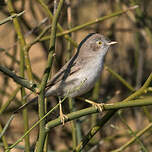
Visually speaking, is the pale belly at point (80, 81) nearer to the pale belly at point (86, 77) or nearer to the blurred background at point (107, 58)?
the pale belly at point (86, 77)

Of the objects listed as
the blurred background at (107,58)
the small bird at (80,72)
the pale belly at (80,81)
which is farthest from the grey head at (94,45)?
the blurred background at (107,58)

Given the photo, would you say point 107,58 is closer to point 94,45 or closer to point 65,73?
point 94,45

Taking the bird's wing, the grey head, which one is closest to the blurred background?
the grey head

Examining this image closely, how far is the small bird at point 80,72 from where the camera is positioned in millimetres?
2994

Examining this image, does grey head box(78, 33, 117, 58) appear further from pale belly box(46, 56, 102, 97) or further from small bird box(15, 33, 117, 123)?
pale belly box(46, 56, 102, 97)

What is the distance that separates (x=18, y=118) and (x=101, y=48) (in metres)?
2.19

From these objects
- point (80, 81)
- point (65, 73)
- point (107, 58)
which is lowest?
point (80, 81)

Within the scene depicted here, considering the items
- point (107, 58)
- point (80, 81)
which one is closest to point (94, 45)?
point (80, 81)

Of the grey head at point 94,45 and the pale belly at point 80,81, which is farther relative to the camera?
the grey head at point 94,45

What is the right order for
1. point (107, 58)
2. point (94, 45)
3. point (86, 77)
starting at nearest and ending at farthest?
point (86, 77) < point (94, 45) < point (107, 58)

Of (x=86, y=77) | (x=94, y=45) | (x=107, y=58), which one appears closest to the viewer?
(x=86, y=77)

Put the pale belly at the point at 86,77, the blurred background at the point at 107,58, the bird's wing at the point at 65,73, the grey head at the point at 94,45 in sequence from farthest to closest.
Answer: the blurred background at the point at 107,58
the grey head at the point at 94,45
the bird's wing at the point at 65,73
the pale belly at the point at 86,77

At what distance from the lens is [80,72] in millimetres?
3049

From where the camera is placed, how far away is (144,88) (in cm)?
212
